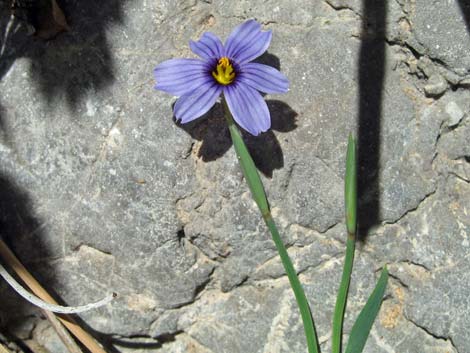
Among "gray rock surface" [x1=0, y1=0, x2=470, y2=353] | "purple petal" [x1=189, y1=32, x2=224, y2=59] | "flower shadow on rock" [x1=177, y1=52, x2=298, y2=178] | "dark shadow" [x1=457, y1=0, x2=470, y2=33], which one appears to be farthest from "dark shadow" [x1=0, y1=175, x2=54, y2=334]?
"dark shadow" [x1=457, y1=0, x2=470, y2=33]

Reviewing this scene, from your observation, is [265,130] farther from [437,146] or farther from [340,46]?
[437,146]

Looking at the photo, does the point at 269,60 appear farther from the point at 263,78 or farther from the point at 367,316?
the point at 367,316

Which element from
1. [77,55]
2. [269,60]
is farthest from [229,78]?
[77,55]

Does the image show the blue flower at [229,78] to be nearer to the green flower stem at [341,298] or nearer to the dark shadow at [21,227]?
the green flower stem at [341,298]

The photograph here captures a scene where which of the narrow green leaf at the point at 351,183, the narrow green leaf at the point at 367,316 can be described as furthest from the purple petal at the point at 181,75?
the narrow green leaf at the point at 367,316

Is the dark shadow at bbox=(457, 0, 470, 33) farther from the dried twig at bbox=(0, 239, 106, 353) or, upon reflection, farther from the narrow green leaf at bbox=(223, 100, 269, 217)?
the dried twig at bbox=(0, 239, 106, 353)
